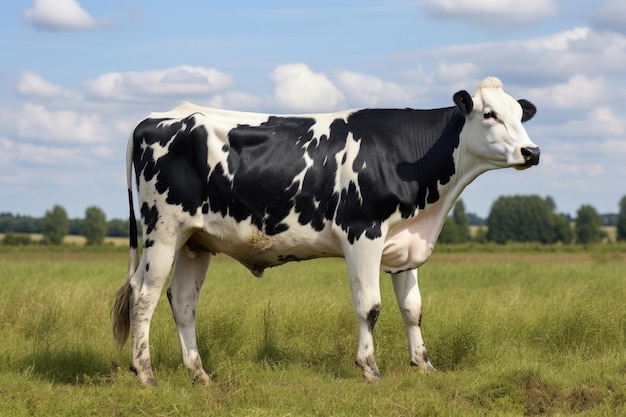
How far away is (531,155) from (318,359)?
3.55 metres

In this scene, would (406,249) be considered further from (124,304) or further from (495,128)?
(124,304)

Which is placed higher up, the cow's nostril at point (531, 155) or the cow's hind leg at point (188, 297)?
the cow's nostril at point (531, 155)

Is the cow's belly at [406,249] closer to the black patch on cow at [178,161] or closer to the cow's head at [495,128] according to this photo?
the cow's head at [495,128]

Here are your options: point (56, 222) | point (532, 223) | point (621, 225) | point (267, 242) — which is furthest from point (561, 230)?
point (267, 242)

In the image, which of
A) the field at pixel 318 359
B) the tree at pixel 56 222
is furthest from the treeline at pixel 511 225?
the field at pixel 318 359

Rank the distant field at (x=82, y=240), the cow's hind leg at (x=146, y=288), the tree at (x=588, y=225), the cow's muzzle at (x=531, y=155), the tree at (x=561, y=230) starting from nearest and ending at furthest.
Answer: the cow's muzzle at (x=531, y=155)
the cow's hind leg at (x=146, y=288)
the distant field at (x=82, y=240)
the tree at (x=588, y=225)
the tree at (x=561, y=230)

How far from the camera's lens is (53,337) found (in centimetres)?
1159

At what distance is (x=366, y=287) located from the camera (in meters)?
8.79

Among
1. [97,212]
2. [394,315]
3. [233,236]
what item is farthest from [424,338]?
[97,212]

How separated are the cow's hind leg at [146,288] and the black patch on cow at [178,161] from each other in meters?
0.56

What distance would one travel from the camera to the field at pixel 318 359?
25.7 ft

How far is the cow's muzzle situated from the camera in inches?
340

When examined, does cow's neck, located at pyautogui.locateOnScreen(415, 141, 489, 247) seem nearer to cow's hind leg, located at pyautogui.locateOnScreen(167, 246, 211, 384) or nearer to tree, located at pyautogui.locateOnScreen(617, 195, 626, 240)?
cow's hind leg, located at pyautogui.locateOnScreen(167, 246, 211, 384)

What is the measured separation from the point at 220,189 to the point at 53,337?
161 inches
